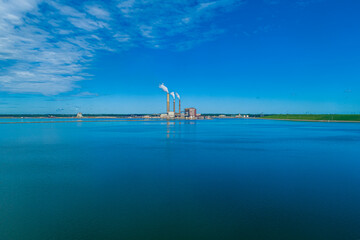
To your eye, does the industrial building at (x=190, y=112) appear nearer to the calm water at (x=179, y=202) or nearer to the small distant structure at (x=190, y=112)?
the small distant structure at (x=190, y=112)

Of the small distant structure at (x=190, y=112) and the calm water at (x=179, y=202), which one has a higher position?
the small distant structure at (x=190, y=112)

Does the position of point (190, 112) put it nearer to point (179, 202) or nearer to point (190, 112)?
point (190, 112)

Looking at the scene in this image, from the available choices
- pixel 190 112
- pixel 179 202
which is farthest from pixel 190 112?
pixel 179 202

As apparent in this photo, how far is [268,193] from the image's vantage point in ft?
26.5

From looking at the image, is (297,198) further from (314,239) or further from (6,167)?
(6,167)

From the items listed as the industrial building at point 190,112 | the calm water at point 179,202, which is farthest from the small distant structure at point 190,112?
the calm water at point 179,202

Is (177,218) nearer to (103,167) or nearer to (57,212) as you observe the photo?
(57,212)

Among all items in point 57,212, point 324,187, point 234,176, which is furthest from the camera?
point 234,176

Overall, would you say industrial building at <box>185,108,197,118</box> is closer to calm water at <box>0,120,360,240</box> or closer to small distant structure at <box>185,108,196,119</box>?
small distant structure at <box>185,108,196,119</box>

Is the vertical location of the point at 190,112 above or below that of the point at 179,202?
above

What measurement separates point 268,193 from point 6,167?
14080mm

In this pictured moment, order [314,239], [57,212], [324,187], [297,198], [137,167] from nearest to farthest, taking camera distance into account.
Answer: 1. [314,239]
2. [57,212]
3. [297,198]
4. [324,187]
5. [137,167]

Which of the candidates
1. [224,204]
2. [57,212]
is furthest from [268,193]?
[57,212]

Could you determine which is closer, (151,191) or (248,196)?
(248,196)
